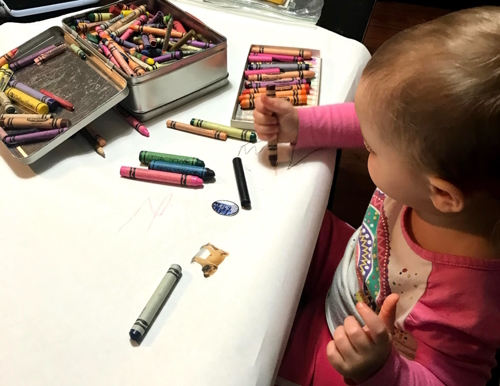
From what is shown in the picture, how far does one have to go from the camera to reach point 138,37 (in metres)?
0.68

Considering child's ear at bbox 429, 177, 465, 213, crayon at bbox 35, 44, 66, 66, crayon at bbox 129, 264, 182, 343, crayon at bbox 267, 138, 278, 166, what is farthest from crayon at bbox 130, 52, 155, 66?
child's ear at bbox 429, 177, 465, 213

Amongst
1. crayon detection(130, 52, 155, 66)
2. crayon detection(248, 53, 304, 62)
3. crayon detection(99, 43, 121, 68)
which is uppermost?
crayon detection(99, 43, 121, 68)

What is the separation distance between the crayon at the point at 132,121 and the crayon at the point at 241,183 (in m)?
0.13

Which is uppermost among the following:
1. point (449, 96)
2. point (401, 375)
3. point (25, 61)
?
point (449, 96)

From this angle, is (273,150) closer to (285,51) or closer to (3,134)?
(285,51)

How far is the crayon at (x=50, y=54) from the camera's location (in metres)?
0.64

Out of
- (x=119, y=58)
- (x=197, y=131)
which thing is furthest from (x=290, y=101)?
(x=119, y=58)

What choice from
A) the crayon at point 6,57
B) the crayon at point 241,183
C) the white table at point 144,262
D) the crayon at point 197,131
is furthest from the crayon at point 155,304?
the crayon at point 6,57

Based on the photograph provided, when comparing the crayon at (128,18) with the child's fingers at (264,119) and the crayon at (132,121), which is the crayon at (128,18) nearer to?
the crayon at (132,121)

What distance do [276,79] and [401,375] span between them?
423 millimetres

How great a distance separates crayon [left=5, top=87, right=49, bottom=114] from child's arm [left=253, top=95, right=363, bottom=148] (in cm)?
27

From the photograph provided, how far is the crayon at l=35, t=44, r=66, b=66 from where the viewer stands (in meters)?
0.64

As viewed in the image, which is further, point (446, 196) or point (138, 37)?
point (138, 37)

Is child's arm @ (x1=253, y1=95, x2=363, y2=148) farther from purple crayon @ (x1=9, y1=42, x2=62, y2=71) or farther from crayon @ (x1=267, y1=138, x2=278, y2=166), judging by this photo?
purple crayon @ (x1=9, y1=42, x2=62, y2=71)
